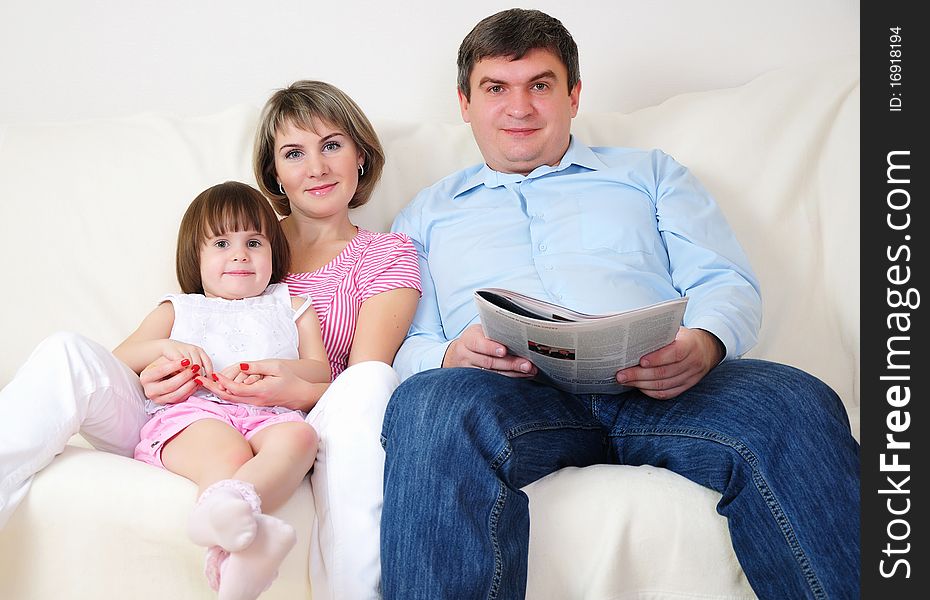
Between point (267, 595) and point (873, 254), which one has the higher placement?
point (873, 254)

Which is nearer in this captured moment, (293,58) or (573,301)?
(573,301)

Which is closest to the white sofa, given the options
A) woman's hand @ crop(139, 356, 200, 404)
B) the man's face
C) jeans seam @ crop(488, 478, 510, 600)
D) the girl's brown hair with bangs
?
the girl's brown hair with bangs

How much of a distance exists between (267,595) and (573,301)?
685mm

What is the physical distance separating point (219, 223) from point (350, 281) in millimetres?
255

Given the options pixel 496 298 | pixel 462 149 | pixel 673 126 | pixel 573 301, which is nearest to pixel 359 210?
pixel 462 149

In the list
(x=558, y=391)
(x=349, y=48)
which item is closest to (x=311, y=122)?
(x=349, y=48)

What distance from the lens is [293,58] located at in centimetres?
224

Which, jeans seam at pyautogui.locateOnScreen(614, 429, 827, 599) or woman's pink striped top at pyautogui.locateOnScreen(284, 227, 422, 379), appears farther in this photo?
woman's pink striped top at pyautogui.locateOnScreen(284, 227, 422, 379)

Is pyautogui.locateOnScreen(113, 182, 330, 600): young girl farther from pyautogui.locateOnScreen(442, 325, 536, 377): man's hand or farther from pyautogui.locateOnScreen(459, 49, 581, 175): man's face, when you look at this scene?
pyautogui.locateOnScreen(459, 49, 581, 175): man's face

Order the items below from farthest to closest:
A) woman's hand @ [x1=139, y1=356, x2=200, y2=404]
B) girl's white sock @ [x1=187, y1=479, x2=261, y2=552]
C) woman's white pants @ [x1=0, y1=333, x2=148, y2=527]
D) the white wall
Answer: the white wall
woman's hand @ [x1=139, y1=356, x2=200, y2=404]
woman's white pants @ [x1=0, y1=333, x2=148, y2=527]
girl's white sock @ [x1=187, y1=479, x2=261, y2=552]

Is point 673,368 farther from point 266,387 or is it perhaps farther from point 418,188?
point 418,188

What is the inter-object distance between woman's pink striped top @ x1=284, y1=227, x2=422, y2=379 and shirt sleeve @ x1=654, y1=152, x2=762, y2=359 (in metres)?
0.47

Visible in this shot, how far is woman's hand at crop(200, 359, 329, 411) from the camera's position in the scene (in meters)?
1.38

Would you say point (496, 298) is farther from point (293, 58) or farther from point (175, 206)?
point (293, 58)
